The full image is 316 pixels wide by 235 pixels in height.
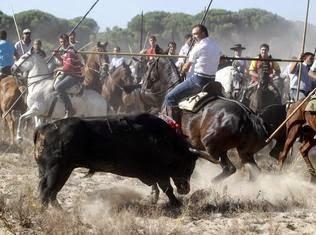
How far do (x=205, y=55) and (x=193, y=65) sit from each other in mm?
418

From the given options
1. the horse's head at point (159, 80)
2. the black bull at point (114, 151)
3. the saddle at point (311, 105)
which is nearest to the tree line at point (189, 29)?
the horse's head at point (159, 80)

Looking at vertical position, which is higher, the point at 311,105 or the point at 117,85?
the point at 311,105

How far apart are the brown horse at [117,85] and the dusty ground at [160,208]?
7.25 metres

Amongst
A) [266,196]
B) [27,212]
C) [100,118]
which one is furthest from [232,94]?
[27,212]

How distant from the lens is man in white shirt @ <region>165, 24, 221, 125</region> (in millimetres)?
11539

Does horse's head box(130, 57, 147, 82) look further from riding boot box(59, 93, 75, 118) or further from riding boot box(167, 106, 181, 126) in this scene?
riding boot box(167, 106, 181, 126)

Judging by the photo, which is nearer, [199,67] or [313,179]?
[199,67]

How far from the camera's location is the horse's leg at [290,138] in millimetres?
12984

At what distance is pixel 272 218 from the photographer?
8.75 m

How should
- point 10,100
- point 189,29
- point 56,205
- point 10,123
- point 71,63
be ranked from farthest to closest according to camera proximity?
point 189,29 < point 10,100 < point 10,123 < point 71,63 < point 56,205

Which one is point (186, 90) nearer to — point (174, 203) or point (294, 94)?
point (174, 203)

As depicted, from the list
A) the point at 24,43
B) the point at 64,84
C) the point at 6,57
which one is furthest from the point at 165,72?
the point at 24,43

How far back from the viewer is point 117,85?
19406 mm

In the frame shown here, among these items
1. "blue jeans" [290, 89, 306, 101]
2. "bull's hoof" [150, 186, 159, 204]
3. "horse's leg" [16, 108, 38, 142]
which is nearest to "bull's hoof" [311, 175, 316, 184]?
"blue jeans" [290, 89, 306, 101]
